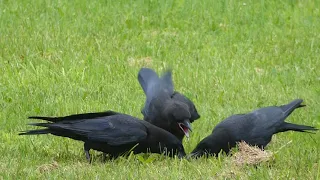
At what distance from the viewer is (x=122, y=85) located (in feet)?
29.0

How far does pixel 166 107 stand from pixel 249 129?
725 millimetres

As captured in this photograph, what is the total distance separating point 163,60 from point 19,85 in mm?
2014

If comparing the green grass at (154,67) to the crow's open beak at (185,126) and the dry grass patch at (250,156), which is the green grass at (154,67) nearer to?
the dry grass patch at (250,156)

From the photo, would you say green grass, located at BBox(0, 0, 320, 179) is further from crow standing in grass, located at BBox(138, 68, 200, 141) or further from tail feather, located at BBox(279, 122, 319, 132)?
crow standing in grass, located at BBox(138, 68, 200, 141)

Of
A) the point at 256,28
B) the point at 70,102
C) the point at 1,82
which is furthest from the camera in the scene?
the point at 256,28

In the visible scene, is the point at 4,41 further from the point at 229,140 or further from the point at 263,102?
the point at 229,140

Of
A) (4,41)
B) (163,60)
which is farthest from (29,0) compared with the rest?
(163,60)

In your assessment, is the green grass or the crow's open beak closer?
the green grass

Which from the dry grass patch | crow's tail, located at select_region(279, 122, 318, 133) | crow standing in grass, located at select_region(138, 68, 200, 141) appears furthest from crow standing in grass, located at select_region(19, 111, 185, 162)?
crow's tail, located at select_region(279, 122, 318, 133)

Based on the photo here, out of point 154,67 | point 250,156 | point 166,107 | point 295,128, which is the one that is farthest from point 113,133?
point 154,67

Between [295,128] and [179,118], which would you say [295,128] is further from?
[179,118]

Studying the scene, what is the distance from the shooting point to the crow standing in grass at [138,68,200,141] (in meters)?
6.77

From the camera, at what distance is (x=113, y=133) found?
6477mm

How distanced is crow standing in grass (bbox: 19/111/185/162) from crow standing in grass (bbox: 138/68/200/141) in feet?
0.68
